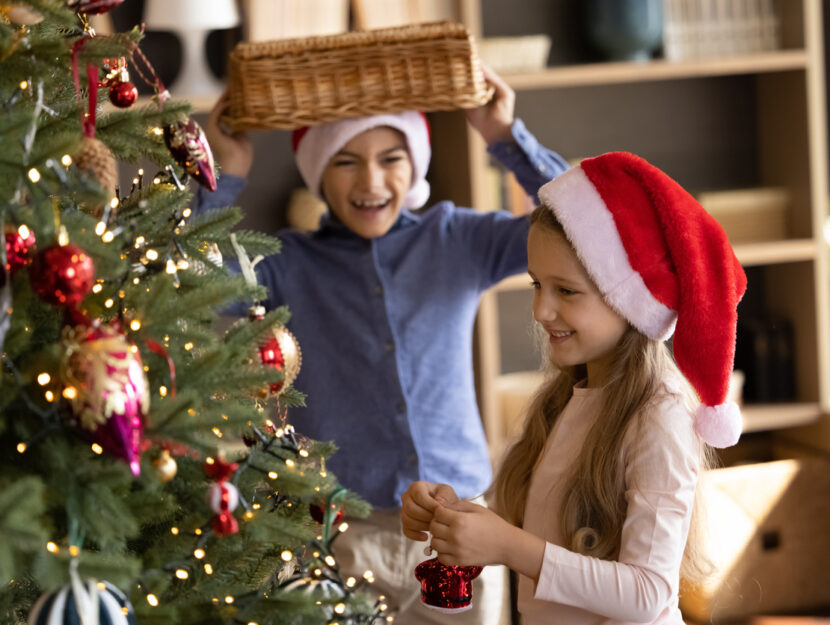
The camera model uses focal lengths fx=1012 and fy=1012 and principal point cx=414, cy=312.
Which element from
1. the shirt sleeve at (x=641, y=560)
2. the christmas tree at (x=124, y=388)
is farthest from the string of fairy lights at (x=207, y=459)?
the shirt sleeve at (x=641, y=560)

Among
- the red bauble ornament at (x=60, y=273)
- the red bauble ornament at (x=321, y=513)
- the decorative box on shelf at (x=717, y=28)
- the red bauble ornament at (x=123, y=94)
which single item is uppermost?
the decorative box on shelf at (x=717, y=28)

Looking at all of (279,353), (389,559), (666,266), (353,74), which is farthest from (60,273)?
(389,559)

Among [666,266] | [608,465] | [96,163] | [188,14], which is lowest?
[608,465]

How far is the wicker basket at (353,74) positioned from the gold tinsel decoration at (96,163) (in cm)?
54

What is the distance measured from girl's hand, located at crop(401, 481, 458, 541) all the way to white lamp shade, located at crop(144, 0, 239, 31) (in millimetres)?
1642

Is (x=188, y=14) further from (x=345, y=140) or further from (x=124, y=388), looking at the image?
(x=124, y=388)

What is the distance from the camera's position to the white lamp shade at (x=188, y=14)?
258 centimetres

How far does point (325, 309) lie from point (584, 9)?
1541 millimetres

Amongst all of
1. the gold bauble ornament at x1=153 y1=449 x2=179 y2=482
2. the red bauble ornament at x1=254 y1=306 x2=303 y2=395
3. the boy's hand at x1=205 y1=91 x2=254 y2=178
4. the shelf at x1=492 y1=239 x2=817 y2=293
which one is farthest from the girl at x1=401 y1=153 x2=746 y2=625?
the shelf at x1=492 y1=239 x2=817 y2=293

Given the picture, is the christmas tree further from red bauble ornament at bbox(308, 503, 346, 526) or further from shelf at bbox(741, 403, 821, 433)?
shelf at bbox(741, 403, 821, 433)

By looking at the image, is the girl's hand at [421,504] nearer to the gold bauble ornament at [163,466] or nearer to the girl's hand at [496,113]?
the gold bauble ornament at [163,466]

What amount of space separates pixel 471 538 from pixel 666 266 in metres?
0.44

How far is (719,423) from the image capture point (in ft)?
4.28

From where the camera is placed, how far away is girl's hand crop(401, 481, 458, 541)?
135cm
